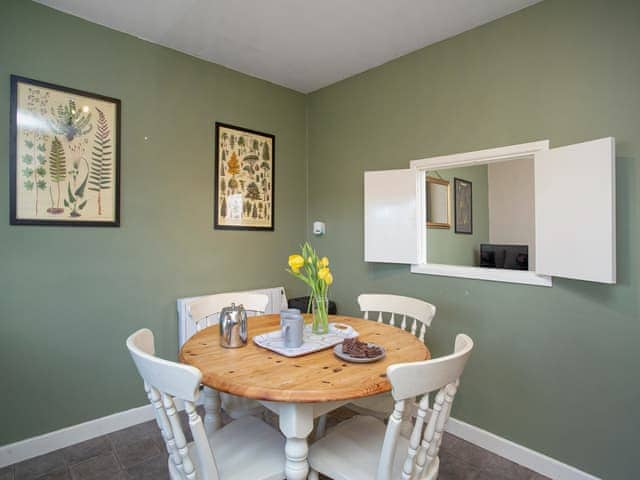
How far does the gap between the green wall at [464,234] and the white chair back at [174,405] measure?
2.39 meters

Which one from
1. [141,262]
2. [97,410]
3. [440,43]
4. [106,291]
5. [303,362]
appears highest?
[440,43]

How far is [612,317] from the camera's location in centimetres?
181

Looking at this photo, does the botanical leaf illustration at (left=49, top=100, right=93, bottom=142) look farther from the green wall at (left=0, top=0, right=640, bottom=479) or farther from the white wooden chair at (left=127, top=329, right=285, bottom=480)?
the white wooden chair at (left=127, top=329, right=285, bottom=480)

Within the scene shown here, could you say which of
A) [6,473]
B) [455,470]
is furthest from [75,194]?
[455,470]

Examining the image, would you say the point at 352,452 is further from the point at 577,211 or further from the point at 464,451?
the point at 577,211

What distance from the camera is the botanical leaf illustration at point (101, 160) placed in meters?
2.33

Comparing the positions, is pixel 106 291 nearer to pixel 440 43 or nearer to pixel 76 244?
pixel 76 244

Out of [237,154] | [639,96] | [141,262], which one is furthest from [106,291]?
[639,96]

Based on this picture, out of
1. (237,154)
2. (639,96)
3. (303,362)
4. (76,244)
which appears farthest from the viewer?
(237,154)

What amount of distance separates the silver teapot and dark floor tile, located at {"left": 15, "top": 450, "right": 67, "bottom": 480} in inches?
54.2

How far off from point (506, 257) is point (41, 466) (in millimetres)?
3163

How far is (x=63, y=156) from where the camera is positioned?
2.21 meters

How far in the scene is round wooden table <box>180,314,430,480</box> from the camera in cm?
115

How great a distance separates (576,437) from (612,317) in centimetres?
69
